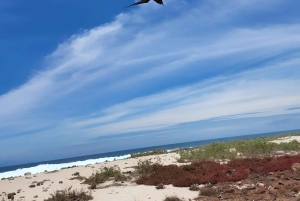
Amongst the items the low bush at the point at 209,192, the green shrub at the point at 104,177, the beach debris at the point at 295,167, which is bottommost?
the low bush at the point at 209,192

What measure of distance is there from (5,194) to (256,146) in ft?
51.8

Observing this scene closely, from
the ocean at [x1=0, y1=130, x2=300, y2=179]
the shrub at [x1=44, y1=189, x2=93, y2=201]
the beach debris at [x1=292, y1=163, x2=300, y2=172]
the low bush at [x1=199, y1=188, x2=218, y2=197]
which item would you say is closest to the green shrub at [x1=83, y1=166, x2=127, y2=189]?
the shrub at [x1=44, y1=189, x2=93, y2=201]

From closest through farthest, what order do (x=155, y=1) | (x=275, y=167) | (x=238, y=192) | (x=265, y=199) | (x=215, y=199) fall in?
(x=155, y=1) → (x=265, y=199) → (x=215, y=199) → (x=238, y=192) → (x=275, y=167)

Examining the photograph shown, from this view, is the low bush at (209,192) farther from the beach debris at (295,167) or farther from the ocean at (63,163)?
the ocean at (63,163)

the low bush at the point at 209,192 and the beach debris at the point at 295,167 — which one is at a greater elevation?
the beach debris at the point at 295,167

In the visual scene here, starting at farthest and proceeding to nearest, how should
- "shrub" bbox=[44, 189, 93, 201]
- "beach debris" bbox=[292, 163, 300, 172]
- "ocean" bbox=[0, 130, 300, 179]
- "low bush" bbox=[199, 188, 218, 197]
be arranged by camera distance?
1. "ocean" bbox=[0, 130, 300, 179]
2. "beach debris" bbox=[292, 163, 300, 172]
3. "shrub" bbox=[44, 189, 93, 201]
4. "low bush" bbox=[199, 188, 218, 197]

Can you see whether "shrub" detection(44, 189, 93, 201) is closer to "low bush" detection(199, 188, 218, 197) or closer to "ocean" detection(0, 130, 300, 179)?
"low bush" detection(199, 188, 218, 197)

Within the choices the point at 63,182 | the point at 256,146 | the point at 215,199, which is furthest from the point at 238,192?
the point at 256,146

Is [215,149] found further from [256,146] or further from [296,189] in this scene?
[296,189]

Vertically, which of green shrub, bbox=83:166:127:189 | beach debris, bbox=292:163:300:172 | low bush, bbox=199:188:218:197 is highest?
green shrub, bbox=83:166:127:189

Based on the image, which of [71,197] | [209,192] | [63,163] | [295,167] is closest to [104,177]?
[71,197]

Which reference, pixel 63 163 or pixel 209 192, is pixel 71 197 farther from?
pixel 63 163

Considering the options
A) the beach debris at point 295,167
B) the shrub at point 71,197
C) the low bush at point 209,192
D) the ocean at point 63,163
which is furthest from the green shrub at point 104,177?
the ocean at point 63,163

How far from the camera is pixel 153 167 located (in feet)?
54.2
